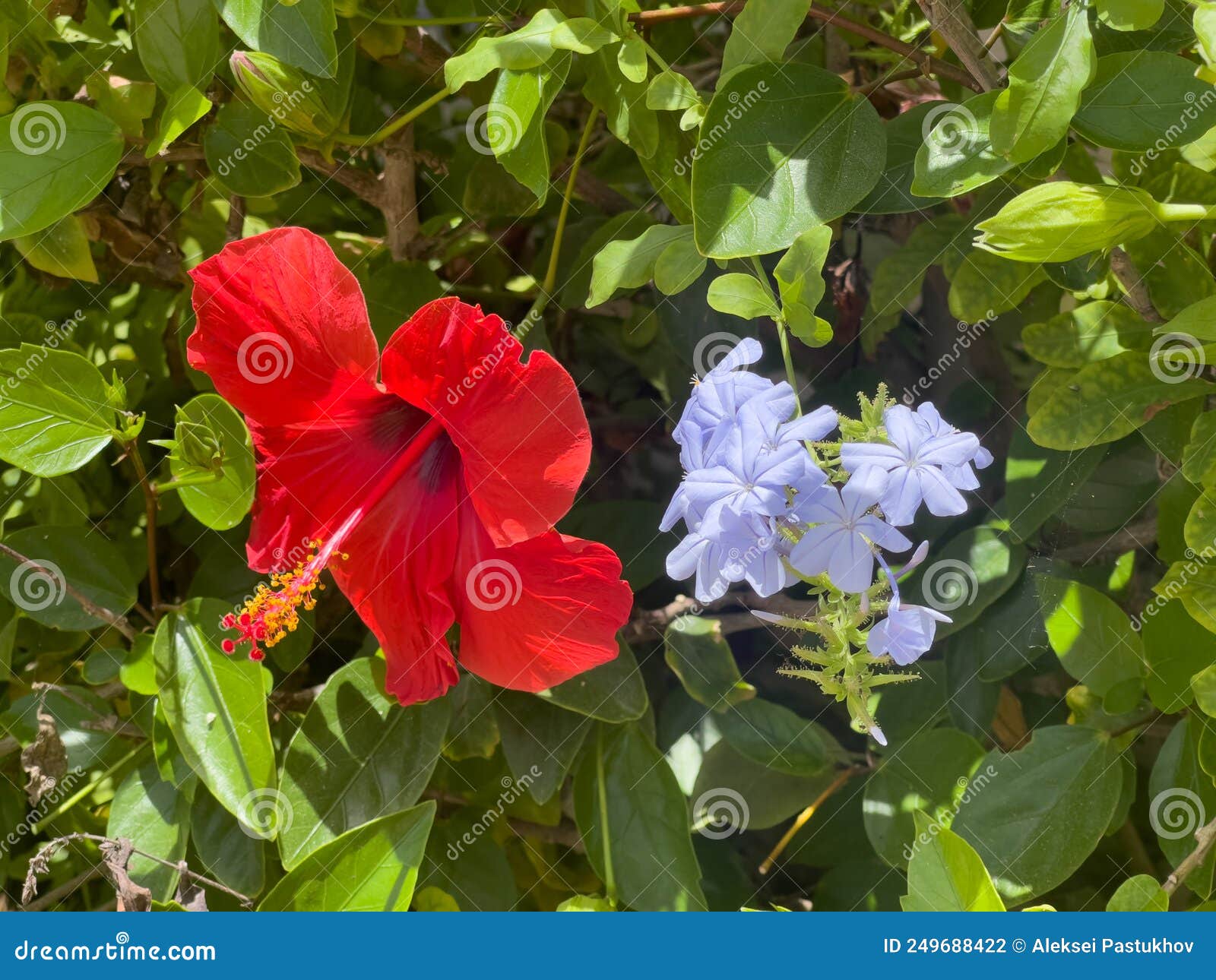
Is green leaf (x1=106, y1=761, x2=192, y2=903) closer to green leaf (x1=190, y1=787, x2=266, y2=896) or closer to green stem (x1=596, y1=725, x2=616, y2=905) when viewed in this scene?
green leaf (x1=190, y1=787, x2=266, y2=896)

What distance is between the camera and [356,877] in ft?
2.80

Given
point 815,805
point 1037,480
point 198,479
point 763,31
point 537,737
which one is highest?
point 763,31

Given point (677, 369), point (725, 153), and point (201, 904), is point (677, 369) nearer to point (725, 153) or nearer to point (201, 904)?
point (725, 153)

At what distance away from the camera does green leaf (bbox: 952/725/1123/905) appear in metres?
0.87

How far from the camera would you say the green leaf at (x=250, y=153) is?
942 mm

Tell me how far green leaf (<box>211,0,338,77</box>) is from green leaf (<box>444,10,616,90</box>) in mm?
106

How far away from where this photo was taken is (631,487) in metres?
1.17

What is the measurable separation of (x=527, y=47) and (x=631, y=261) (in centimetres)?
17

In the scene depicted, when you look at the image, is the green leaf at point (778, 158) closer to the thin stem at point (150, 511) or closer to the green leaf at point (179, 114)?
the green leaf at point (179, 114)

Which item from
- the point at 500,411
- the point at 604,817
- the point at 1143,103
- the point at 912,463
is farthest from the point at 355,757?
the point at 1143,103

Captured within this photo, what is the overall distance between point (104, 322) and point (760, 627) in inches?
30.8

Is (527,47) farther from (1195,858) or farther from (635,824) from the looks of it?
(1195,858)

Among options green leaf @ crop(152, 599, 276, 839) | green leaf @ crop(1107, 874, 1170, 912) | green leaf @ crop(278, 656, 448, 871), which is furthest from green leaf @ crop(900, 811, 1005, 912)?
green leaf @ crop(152, 599, 276, 839)

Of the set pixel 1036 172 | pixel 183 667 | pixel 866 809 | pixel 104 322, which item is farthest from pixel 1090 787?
pixel 104 322
